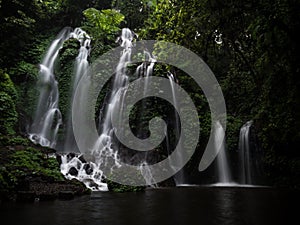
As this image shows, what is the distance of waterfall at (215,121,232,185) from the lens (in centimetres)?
1554

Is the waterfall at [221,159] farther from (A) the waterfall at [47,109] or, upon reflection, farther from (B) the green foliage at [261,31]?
(A) the waterfall at [47,109]

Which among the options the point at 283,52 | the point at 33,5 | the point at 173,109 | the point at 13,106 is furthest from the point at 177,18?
the point at 33,5

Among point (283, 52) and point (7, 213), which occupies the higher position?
point (283, 52)

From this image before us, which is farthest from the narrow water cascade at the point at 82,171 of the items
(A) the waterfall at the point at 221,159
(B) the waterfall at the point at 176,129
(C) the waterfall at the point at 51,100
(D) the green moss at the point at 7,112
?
(A) the waterfall at the point at 221,159

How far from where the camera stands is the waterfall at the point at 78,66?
690 inches

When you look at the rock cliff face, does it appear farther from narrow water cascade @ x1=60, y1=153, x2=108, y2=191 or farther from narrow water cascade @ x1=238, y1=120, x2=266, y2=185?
narrow water cascade @ x1=238, y1=120, x2=266, y2=185

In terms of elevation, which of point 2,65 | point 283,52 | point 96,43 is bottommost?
point 283,52

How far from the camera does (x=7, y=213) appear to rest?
5980 millimetres

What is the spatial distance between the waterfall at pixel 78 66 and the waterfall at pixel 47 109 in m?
0.70

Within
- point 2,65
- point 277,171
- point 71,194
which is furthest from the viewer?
point 2,65

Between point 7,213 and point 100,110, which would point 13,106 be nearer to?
point 100,110

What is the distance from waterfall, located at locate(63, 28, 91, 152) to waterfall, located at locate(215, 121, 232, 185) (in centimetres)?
845

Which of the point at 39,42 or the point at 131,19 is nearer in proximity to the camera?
the point at 39,42

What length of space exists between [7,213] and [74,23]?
22.5 m
